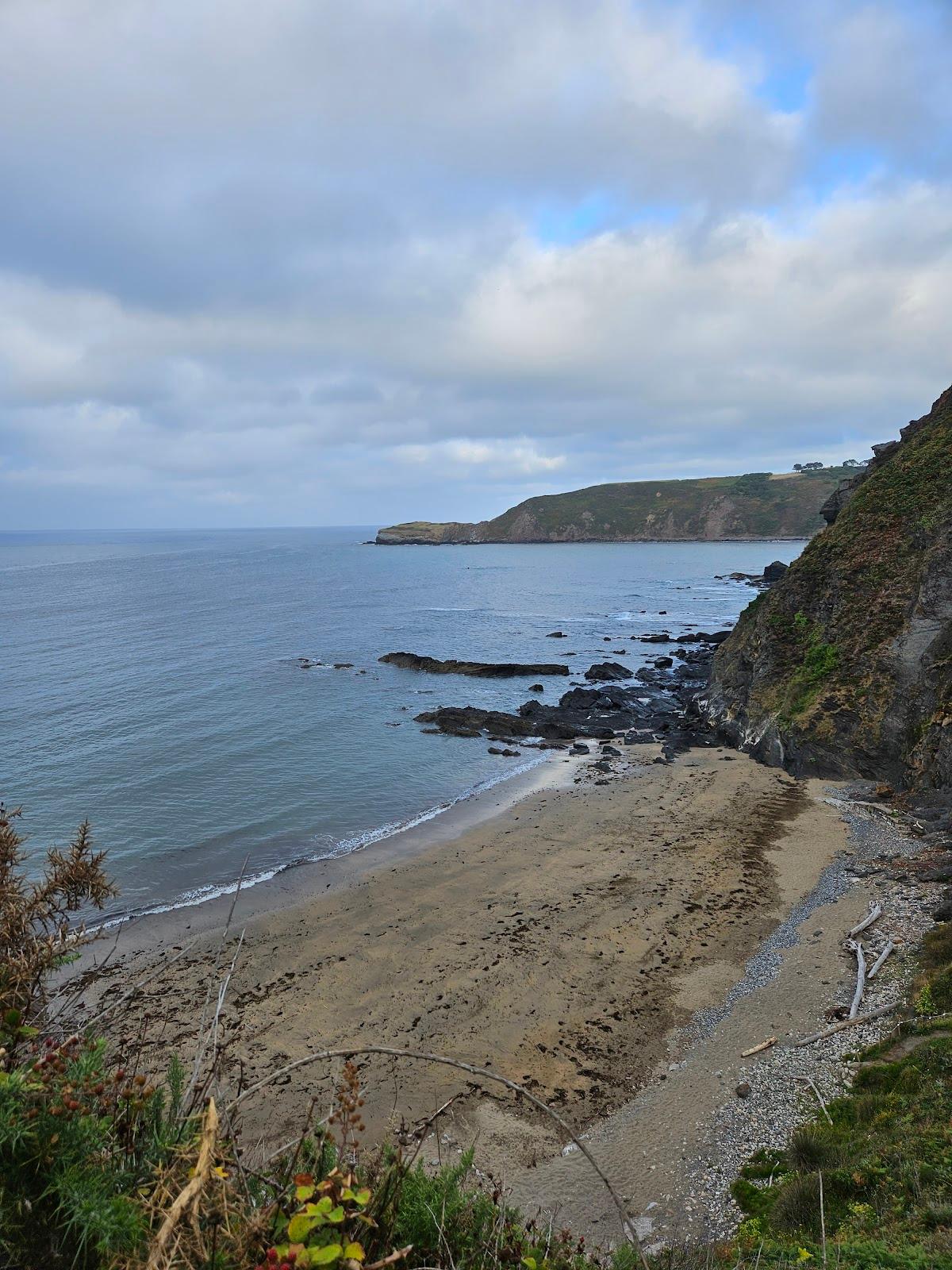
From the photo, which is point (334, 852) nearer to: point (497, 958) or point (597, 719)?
point (497, 958)

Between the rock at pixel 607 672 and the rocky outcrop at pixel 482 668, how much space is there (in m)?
2.10

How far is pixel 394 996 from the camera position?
46.4 ft

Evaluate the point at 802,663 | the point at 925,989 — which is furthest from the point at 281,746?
the point at 925,989

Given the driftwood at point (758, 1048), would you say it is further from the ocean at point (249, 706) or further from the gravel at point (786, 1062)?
the ocean at point (249, 706)

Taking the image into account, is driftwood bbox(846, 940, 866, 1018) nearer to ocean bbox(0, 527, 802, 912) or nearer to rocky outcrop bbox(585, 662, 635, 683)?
ocean bbox(0, 527, 802, 912)

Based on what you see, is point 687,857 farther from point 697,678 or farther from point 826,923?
point 697,678

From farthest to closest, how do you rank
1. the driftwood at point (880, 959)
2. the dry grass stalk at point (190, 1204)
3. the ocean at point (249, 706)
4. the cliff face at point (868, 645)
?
the ocean at point (249, 706), the cliff face at point (868, 645), the driftwood at point (880, 959), the dry grass stalk at point (190, 1204)

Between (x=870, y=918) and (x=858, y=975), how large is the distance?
2.40 m

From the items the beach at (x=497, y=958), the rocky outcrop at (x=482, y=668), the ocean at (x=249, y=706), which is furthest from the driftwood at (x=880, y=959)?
the rocky outcrop at (x=482, y=668)

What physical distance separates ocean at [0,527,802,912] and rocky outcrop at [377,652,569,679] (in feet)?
4.08

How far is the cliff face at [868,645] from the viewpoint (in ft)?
76.5

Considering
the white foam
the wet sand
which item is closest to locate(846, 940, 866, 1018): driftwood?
the wet sand

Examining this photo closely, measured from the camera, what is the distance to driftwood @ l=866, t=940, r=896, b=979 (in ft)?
42.2

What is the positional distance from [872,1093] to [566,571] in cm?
12714
